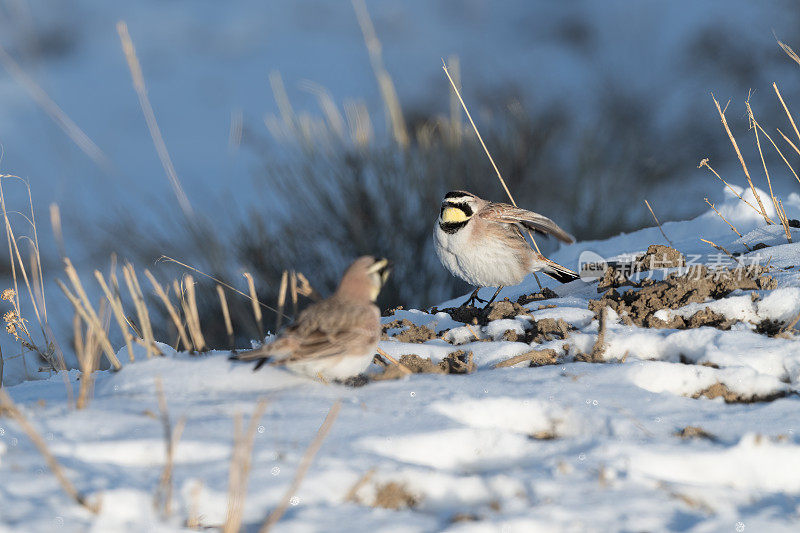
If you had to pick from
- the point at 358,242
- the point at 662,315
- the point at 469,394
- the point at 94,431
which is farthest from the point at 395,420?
the point at 358,242

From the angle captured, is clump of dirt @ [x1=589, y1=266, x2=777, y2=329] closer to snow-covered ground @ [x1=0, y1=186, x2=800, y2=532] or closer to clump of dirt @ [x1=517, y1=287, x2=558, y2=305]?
snow-covered ground @ [x1=0, y1=186, x2=800, y2=532]

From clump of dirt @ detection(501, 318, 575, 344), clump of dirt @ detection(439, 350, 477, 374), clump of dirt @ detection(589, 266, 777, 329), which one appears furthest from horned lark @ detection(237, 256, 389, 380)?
clump of dirt @ detection(589, 266, 777, 329)

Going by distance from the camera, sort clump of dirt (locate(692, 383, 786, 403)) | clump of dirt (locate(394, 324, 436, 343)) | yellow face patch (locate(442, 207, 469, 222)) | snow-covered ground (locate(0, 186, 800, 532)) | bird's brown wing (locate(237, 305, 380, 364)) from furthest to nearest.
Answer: yellow face patch (locate(442, 207, 469, 222)), clump of dirt (locate(394, 324, 436, 343)), clump of dirt (locate(692, 383, 786, 403)), bird's brown wing (locate(237, 305, 380, 364)), snow-covered ground (locate(0, 186, 800, 532))

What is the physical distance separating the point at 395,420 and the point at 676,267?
7.63ft

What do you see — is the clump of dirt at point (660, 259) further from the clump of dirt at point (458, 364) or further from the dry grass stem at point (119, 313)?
the dry grass stem at point (119, 313)

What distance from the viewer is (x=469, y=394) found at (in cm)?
244

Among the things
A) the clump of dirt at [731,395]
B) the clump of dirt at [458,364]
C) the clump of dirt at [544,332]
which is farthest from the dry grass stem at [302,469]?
the clump of dirt at [731,395]

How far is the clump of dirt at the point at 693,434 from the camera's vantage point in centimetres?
218

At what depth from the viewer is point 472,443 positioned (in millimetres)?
2117

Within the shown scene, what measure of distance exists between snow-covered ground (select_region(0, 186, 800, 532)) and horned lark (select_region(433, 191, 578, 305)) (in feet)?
4.39

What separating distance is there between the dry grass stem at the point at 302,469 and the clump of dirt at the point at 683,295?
1534mm

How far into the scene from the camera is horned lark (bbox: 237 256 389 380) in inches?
95.1

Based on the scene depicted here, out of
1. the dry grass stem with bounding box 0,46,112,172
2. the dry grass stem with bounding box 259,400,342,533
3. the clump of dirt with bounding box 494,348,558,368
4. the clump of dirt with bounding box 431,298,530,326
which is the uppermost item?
the dry grass stem with bounding box 0,46,112,172

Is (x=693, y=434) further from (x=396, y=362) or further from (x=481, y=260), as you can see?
(x=481, y=260)
